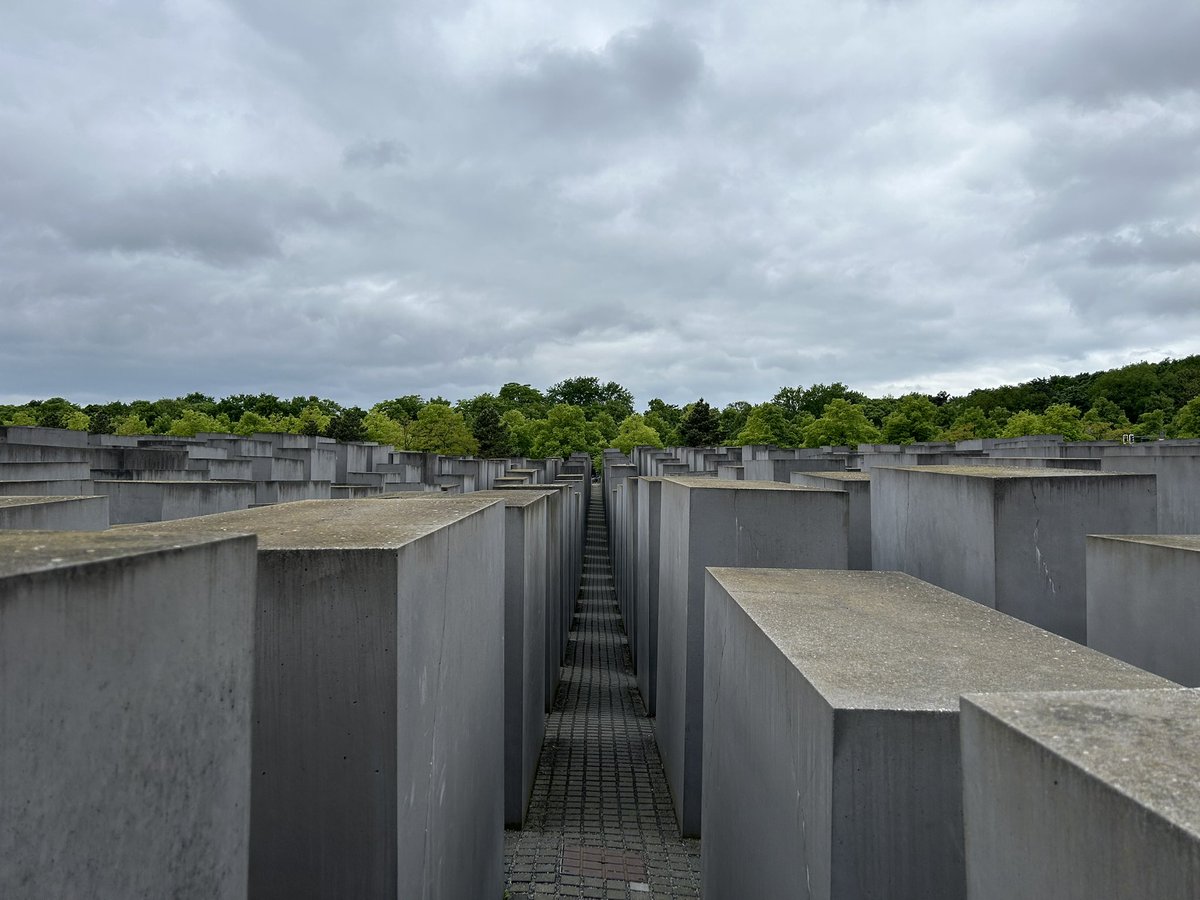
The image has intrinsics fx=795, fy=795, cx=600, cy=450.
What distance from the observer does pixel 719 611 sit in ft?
17.0

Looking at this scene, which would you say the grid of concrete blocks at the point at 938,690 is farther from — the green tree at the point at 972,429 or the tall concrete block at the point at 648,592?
the green tree at the point at 972,429

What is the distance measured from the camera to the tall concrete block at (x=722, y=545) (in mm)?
6609

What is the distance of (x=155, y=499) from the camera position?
10.6 meters

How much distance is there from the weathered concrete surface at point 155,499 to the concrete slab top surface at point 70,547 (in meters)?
8.97

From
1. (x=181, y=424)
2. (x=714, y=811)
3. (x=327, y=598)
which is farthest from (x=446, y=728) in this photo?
(x=181, y=424)

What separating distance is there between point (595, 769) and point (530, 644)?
182 centimetres

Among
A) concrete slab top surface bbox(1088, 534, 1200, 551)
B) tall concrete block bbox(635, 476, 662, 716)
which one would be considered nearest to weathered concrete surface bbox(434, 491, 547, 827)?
tall concrete block bbox(635, 476, 662, 716)

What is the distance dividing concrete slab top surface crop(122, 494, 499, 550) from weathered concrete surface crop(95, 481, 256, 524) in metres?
5.67

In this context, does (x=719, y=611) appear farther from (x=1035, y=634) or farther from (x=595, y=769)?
(x=595, y=769)

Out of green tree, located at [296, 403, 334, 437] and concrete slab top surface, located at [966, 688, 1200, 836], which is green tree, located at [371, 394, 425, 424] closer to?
green tree, located at [296, 403, 334, 437]

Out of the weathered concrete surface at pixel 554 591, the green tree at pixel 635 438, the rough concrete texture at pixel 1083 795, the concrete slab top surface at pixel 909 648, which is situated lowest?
the weathered concrete surface at pixel 554 591

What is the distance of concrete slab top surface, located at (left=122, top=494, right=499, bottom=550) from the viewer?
128 inches

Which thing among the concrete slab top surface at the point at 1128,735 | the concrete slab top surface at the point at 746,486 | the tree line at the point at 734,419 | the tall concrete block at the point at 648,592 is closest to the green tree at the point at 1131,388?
the tree line at the point at 734,419

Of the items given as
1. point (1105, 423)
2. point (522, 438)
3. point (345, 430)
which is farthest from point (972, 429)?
point (345, 430)
